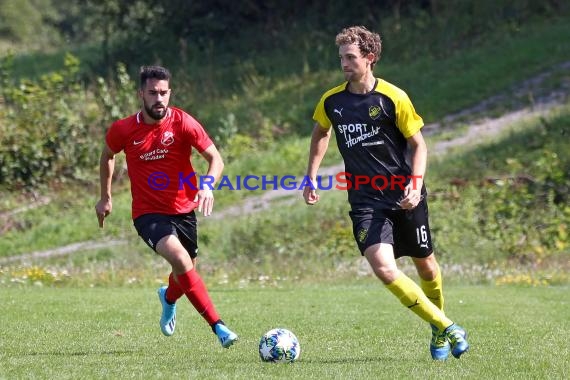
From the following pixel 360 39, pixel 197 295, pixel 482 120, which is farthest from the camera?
pixel 482 120

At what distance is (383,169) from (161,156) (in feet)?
6.42

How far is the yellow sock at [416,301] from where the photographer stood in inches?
354

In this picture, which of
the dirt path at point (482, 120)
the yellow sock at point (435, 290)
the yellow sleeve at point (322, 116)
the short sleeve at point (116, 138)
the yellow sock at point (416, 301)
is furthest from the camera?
the dirt path at point (482, 120)

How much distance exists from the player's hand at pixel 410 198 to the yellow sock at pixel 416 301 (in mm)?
546

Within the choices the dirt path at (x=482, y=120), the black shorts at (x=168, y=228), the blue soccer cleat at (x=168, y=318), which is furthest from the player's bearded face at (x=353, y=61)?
the dirt path at (x=482, y=120)

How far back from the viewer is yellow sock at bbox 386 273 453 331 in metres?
8.99

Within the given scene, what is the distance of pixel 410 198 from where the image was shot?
29.2ft

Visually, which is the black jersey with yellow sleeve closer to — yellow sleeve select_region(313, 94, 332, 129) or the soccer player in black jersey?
the soccer player in black jersey

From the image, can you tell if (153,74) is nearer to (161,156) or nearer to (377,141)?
(161,156)

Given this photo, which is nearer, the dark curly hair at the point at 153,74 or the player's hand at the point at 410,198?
the player's hand at the point at 410,198

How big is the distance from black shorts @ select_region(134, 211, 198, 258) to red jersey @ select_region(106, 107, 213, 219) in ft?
0.18

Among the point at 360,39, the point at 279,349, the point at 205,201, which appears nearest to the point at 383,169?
the point at 360,39

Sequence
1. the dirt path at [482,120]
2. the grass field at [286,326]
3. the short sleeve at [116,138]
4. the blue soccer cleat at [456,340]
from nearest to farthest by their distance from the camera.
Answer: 1. the grass field at [286,326]
2. the blue soccer cleat at [456,340]
3. the short sleeve at [116,138]
4. the dirt path at [482,120]

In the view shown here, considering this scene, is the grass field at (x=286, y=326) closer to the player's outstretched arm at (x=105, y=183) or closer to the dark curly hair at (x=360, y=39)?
the player's outstretched arm at (x=105, y=183)
